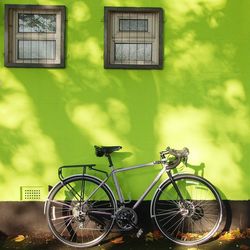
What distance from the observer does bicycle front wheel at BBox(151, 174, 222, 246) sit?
6.18 m

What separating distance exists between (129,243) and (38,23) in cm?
333

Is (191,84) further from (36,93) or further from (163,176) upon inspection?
(36,93)

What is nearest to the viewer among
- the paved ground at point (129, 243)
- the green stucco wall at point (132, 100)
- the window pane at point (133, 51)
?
the paved ground at point (129, 243)

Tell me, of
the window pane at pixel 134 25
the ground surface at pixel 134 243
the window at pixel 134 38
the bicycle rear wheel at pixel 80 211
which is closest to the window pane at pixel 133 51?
the window at pixel 134 38

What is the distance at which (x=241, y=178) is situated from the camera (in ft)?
20.7

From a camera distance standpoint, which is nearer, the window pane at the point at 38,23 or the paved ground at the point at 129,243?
the paved ground at the point at 129,243

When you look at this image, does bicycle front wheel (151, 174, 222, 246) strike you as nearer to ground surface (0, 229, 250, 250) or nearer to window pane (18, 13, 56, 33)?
ground surface (0, 229, 250, 250)

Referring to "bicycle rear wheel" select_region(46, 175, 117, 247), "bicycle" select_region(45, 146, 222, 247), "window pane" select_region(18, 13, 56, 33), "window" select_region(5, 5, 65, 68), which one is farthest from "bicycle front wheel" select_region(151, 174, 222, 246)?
"window pane" select_region(18, 13, 56, 33)

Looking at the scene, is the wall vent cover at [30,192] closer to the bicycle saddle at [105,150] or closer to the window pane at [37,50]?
the bicycle saddle at [105,150]

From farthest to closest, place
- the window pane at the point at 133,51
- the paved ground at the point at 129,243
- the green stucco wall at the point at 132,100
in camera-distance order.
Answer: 1. the window pane at the point at 133,51
2. the green stucco wall at the point at 132,100
3. the paved ground at the point at 129,243

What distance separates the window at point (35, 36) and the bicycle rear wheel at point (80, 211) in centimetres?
177

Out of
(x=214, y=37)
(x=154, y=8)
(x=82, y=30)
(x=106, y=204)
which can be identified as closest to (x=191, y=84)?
(x=214, y=37)

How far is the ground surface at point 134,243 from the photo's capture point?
19.3 ft

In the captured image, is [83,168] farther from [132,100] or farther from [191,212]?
[191,212]
